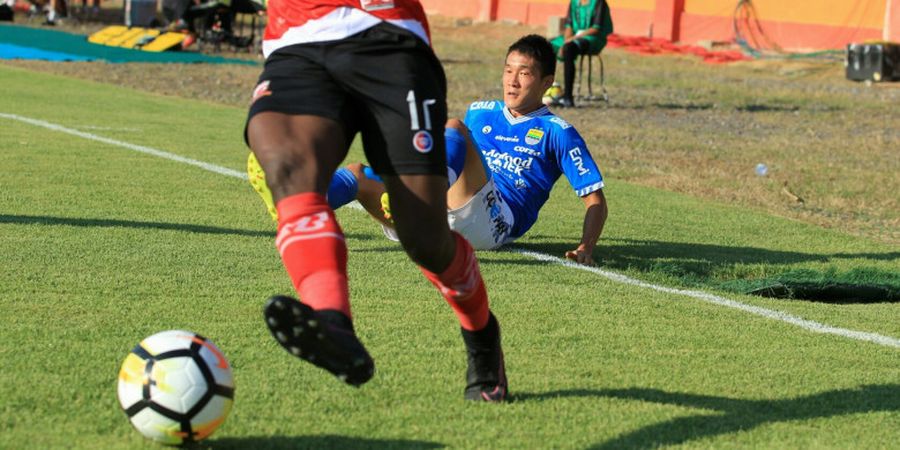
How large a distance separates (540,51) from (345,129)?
3.52 metres

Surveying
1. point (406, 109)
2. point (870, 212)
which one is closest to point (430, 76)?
point (406, 109)

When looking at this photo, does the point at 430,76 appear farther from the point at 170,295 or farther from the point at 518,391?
the point at 170,295

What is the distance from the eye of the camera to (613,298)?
19.3ft

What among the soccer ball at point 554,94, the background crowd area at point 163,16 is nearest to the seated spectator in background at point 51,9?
the background crowd area at point 163,16

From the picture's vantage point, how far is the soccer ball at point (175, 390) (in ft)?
11.3

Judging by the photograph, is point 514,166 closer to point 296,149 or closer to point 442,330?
point 442,330

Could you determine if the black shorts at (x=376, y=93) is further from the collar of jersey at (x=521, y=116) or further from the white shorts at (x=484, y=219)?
the collar of jersey at (x=521, y=116)

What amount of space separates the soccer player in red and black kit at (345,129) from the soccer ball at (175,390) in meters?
0.37

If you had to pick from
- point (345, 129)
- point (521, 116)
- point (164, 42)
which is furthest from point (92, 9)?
point (345, 129)

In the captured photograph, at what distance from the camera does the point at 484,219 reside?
262 inches

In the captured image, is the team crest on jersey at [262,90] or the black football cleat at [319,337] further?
the team crest on jersey at [262,90]

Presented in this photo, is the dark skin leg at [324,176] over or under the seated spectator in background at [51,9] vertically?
under

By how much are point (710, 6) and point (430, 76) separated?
2875 cm

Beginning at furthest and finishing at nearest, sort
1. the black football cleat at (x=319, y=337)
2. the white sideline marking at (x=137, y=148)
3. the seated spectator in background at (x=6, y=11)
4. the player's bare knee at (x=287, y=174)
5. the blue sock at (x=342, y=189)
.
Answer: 1. the seated spectator in background at (x=6, y=11)
2. the white sideline marking at (x=137, y=148)
3. the blue sock at (x=342, y=189)
4. the player's bare knee at (x=287, y=174)
5. the black football cleat at (x=319, y=337)
